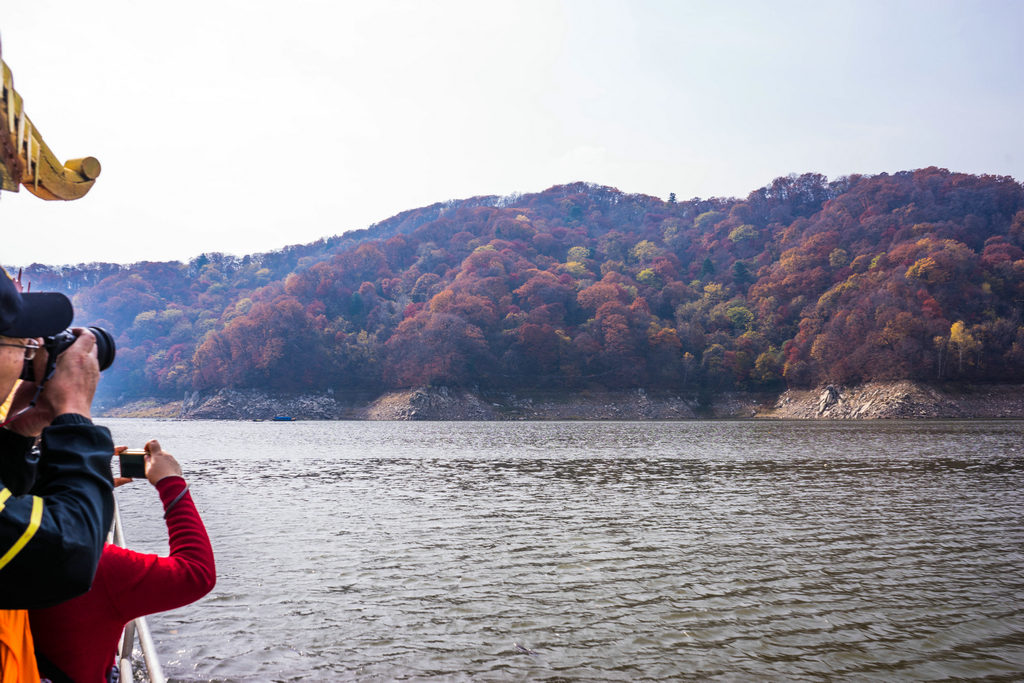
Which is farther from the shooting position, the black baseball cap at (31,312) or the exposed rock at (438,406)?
the exposed rock at (438,406)

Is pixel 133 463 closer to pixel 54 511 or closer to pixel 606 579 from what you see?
pixel 54 511

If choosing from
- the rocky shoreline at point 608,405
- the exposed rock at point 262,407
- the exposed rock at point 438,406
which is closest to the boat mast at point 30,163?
the rocky shoreline at point 608,405

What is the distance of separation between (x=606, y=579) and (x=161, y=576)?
32.4 feet

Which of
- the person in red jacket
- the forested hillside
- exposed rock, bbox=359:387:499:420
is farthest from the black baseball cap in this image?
exposed rock, bbox=359:387:499:420

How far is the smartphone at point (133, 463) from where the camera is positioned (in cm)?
300

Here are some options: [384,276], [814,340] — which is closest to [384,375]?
[384,276]

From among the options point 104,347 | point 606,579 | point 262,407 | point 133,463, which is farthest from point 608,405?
point 104,347

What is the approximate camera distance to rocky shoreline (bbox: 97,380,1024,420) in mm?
83062

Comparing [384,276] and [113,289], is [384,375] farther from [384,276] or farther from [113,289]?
[113,289]

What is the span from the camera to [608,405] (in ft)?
343

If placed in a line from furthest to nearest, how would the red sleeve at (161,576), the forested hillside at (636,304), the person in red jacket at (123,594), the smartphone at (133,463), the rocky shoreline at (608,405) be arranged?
the forested hillside at (636,304) → the rocky shoreline at (608,405) → the smartphone at (133,463) → the red sleeve at (161,576) → the person in red jacket at (123,594)

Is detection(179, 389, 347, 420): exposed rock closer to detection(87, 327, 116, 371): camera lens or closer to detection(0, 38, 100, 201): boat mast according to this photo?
detection(0, 38, 100, 201): boat mast

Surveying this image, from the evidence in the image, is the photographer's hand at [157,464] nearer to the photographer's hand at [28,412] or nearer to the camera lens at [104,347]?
the camera lens at [104,347]

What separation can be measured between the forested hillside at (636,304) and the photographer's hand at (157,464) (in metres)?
90.6
